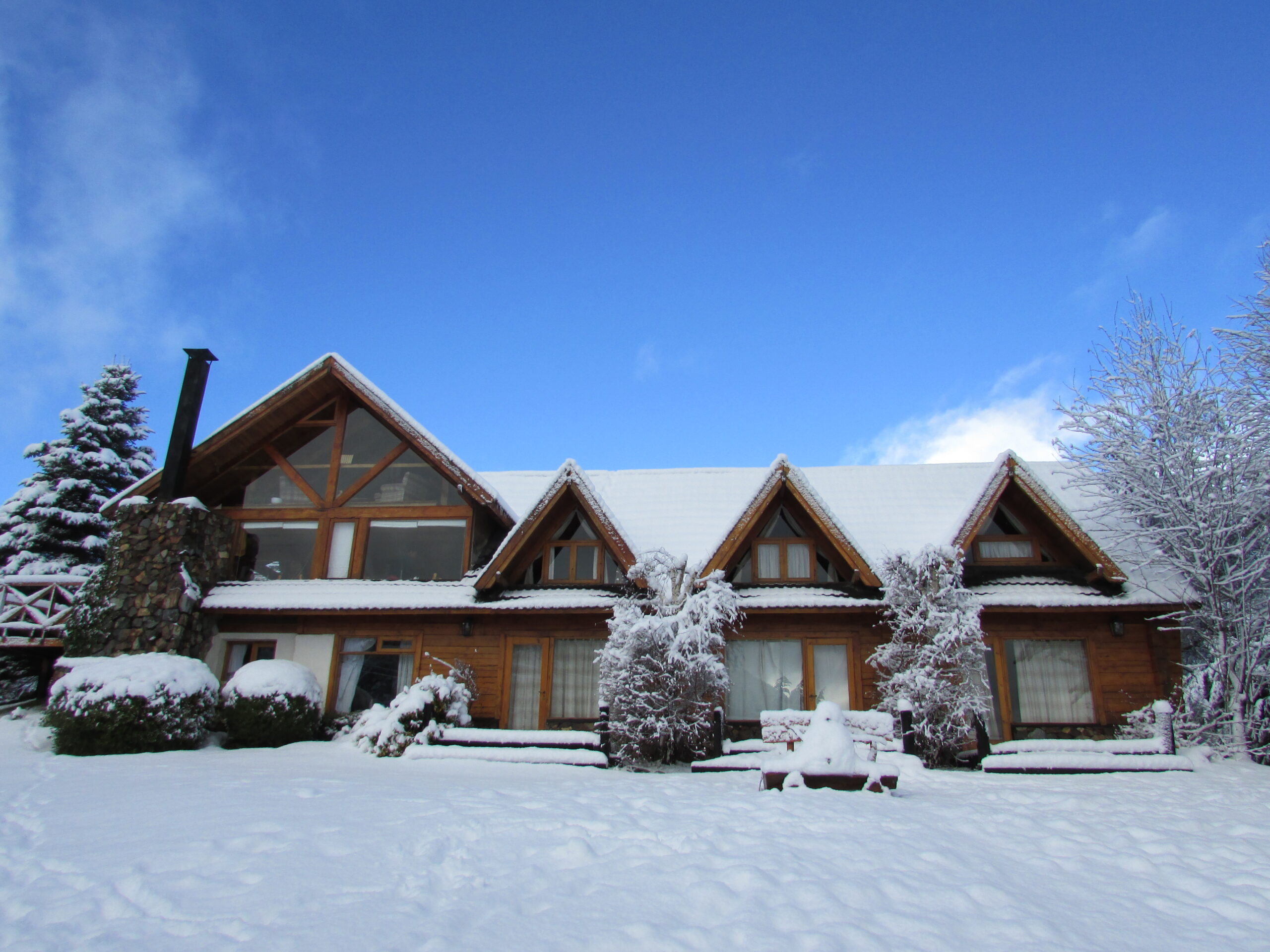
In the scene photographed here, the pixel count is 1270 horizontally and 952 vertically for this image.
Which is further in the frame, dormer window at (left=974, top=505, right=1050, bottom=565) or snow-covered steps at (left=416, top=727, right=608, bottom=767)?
dormer window at (left=974, top=505, right=1050, bottom=565)

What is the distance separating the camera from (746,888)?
473 cm

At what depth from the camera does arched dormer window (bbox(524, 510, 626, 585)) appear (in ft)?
50.1

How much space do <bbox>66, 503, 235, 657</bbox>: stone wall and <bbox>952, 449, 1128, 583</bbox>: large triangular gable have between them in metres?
14.9

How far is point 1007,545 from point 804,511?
14.3ft

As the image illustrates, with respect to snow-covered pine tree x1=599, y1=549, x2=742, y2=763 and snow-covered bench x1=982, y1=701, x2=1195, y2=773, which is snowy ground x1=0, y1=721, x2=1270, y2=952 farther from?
snow-covered pine tree x1=599, y1=549, x2=742, y2=763

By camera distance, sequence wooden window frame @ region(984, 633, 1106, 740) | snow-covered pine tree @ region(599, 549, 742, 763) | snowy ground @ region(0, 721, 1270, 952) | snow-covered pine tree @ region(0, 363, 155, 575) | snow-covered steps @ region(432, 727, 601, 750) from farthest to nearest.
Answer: snow-covered pine tree @ region(0, 363, 155, 575)
wooden window frame @ region(984, 633, 1106, 740)
snow-covered steps @ region(432, 727, 601, 750)
snow-covered pine tree @ region(599, 549, 742, 763)
snowy ground @ region(0, 721, 1270, 952)

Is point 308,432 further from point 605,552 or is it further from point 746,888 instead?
point 746,888

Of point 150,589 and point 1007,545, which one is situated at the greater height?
point 1007,545

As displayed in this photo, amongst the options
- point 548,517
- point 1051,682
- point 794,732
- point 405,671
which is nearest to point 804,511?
point 794,732

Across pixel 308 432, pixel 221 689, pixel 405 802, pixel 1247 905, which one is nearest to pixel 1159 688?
pixel 1247 905

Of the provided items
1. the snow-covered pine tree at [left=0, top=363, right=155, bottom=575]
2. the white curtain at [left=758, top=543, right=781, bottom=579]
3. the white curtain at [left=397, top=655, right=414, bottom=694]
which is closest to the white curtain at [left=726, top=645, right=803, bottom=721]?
the white curtain at [left=758, top=543, right=781, bottom=579]

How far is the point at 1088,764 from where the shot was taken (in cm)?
1090

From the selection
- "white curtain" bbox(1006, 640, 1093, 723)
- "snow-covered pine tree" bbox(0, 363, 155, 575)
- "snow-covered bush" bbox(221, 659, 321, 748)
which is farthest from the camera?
"snow-covered pine tree" bbox(0, 363, 155, 575)

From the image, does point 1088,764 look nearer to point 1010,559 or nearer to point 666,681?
point 1010,559
